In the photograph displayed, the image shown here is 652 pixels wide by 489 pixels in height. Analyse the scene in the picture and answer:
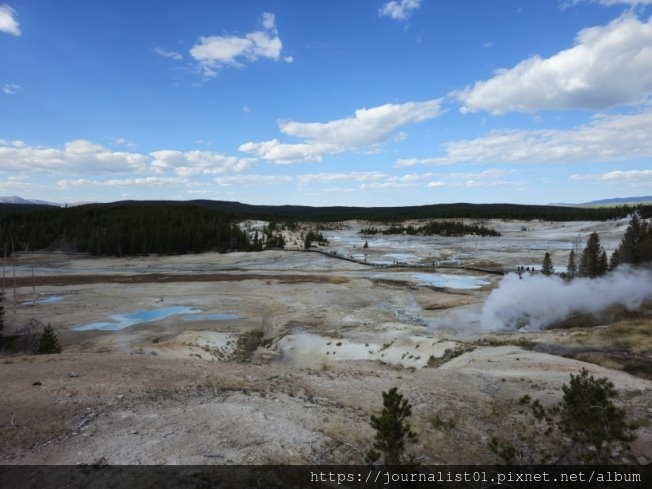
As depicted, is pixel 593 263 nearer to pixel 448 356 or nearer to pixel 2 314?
pixel 448 356

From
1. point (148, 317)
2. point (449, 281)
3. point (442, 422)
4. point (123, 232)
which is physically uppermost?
point (123, 232)

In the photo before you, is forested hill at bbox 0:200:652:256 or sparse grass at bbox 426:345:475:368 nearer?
sparse grass at bbox 426:345:475:368

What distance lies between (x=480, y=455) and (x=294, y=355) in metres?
16.1

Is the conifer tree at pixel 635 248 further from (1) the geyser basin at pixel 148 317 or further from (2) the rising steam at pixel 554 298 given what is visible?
(1) the geyser basin at pixel 148 317

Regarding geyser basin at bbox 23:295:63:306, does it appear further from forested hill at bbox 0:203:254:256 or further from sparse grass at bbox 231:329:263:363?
forested hill at bbox 0:203:254:256

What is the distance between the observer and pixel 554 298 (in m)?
29.5

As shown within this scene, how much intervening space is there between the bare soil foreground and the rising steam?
1217 millimetres

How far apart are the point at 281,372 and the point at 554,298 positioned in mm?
20580

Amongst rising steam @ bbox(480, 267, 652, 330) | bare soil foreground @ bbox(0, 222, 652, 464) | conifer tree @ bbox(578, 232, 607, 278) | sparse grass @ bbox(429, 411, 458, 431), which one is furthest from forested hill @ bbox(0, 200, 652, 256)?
sparse grass @ bbox(429, 411, 458, 431)

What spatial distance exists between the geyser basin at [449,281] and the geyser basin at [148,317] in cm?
2582

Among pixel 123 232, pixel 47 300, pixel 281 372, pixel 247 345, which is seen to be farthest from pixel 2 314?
pixel 123 232

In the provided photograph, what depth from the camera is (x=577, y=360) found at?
19266 millimetres

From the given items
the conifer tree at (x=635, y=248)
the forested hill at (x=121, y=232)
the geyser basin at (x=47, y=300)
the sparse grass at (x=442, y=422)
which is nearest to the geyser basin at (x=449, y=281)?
the conifer tree at (x=635, y=248)

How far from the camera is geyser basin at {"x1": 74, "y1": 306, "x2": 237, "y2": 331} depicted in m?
32.8
